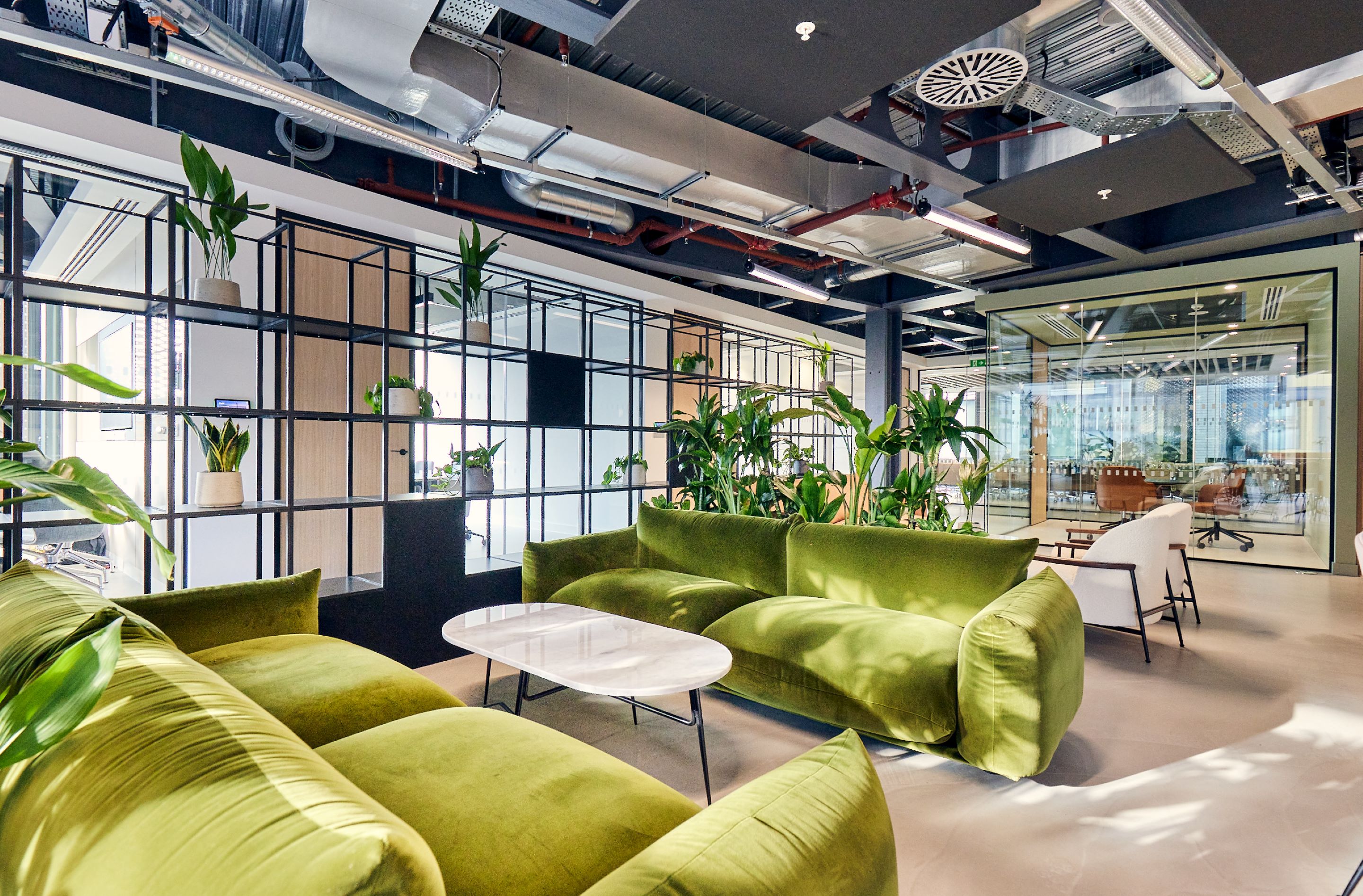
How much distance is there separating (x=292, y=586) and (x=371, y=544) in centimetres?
276

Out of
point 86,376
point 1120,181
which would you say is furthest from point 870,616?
point 1120,181

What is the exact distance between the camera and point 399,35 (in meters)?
2.90

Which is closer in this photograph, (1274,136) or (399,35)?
(399,35)

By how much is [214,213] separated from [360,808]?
Result: 2954 millimetres

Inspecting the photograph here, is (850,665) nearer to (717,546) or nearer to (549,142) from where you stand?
(717,546)

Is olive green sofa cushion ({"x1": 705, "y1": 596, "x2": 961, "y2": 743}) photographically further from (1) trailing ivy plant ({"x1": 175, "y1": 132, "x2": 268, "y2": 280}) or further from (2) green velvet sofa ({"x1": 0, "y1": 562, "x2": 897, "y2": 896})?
(1) trailing ivy plant ({"x1": 175, "y1": 132, "x2": 268, "y2": 280})

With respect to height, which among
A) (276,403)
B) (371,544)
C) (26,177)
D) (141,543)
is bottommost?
(371,544)

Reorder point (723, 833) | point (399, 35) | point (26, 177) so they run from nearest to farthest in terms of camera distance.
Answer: point (723, 833) < point (399, 35) < point (26, 177)

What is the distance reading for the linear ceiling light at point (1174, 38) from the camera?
2469 mm

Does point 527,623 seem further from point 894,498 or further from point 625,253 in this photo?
point 625,253

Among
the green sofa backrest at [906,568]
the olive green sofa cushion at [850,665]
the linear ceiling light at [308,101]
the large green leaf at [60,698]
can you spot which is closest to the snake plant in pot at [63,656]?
the large green leaf at [60,698]

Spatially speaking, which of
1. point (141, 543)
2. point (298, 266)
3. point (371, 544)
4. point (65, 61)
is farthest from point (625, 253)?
point (141, 543)

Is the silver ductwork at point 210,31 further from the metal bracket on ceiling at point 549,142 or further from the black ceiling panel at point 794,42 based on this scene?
the black ceiling panel at point 794,42

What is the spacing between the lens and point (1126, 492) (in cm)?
718
